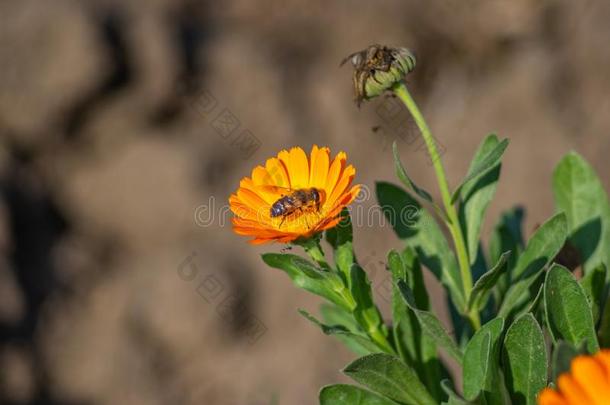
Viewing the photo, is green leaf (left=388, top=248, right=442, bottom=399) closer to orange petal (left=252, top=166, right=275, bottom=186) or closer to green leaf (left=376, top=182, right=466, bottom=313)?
green leaf (left=376, top=182, right=466, bottom=313)

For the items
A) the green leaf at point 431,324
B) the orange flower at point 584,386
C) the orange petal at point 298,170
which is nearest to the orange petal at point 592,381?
the orange flower at point 584,386

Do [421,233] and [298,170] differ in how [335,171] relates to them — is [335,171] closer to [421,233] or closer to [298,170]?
[298,170]

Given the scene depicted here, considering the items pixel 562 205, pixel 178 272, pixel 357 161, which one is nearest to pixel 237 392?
pixel 178 272

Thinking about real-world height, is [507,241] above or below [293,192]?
below

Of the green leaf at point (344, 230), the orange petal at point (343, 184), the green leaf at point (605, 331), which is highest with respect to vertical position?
the orange petal at point (343, 184)

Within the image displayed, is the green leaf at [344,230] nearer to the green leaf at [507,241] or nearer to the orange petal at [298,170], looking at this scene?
the orange petal at [298,170]

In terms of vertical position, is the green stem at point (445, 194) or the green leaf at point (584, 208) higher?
the green stem at point (445, 194)

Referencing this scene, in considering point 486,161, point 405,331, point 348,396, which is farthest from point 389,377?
point 486,161
